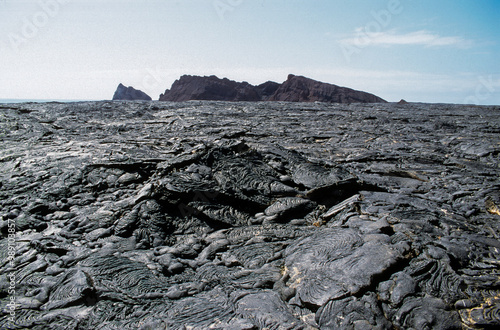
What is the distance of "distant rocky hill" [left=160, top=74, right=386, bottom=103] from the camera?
25656 mm

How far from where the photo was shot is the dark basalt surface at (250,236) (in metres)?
1.47

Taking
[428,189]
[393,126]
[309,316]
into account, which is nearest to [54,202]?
[309,316]

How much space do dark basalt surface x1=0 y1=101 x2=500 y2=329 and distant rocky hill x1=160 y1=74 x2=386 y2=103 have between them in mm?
22209

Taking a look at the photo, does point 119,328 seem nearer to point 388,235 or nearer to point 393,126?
point 388,235

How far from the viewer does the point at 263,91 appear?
3145 cm

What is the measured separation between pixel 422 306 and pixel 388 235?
23.4 inches

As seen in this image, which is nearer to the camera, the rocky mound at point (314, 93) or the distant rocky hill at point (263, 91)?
the rocky mound at point (314, 93)

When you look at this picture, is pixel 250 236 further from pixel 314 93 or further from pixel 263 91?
pixel 263 91

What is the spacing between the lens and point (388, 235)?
1.94 meters

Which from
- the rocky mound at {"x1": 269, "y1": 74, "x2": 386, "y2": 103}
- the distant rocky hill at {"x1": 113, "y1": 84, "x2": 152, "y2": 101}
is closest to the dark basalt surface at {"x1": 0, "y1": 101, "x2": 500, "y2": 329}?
the rocky mound at {"x1": 269, "y1": 74, "x2": 386, "y2": 103}

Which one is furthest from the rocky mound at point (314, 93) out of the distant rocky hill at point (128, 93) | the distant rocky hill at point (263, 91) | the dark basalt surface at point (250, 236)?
the dark basalt surface at point (250, 236)

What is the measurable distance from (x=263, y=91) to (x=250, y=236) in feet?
99.2

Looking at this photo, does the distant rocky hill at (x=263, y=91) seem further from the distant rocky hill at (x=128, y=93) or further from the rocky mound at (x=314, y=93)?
the distant rocky hill at (x=128, y=93)

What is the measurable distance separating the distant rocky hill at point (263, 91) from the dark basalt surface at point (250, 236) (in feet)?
→ 72.9
